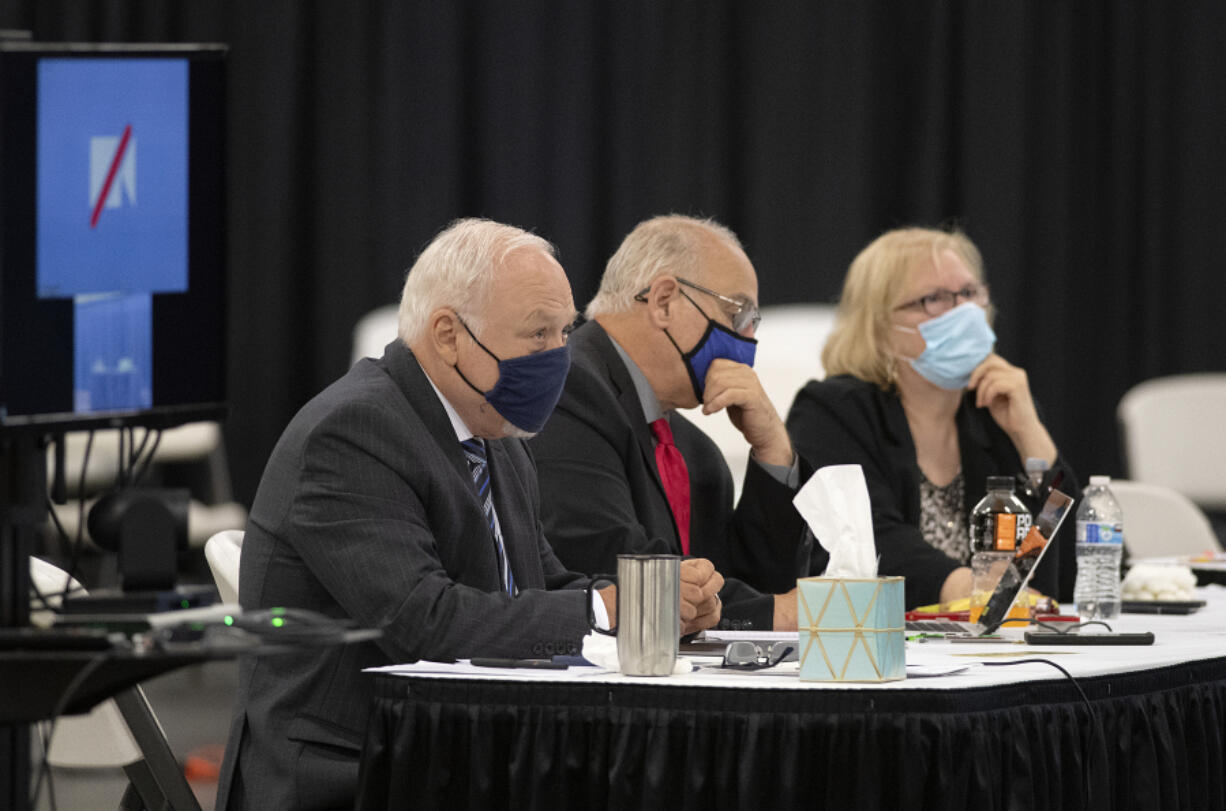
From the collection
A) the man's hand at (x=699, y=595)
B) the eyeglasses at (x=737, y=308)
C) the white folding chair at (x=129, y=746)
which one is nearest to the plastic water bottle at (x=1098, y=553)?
the eyeglasses at (x=737, y=308)

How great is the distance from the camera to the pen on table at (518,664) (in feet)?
6.88

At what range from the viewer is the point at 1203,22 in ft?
19.4

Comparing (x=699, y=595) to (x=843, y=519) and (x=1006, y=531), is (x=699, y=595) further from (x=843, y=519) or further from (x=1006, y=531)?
(x=1006, y=531)

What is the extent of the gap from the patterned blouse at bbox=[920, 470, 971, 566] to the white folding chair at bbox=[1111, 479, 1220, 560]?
4.22 ft

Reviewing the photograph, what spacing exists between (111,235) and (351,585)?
591 millimetres

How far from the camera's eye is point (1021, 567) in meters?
2.54

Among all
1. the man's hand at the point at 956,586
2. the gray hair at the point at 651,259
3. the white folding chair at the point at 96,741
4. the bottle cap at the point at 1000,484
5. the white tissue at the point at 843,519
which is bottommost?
the white folding chair at the point at 96,741

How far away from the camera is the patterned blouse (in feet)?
12.1

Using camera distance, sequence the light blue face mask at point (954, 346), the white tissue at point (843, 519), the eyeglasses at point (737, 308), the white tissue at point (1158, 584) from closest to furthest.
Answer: the white tissue at point (843, 519) → the white tissue at point (1158, 584) → the eyeglasses at point (737, 308) → the light blue face mask at point (954, 346)

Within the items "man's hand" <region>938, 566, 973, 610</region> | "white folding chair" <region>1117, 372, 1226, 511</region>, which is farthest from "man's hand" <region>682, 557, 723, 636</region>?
"white folding chair" <region>1117, 372, 1226, 511</region>

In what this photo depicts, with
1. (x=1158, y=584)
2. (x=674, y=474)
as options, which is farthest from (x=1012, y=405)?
(x=674, y=474)

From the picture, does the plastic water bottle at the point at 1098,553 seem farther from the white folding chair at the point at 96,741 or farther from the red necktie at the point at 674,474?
the white folding chair at the point at 96,741

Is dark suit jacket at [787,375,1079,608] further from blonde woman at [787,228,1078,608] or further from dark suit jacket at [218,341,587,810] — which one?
dark suit jacket at [218,341,587,810]

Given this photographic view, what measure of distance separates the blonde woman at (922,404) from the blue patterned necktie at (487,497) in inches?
48.8
